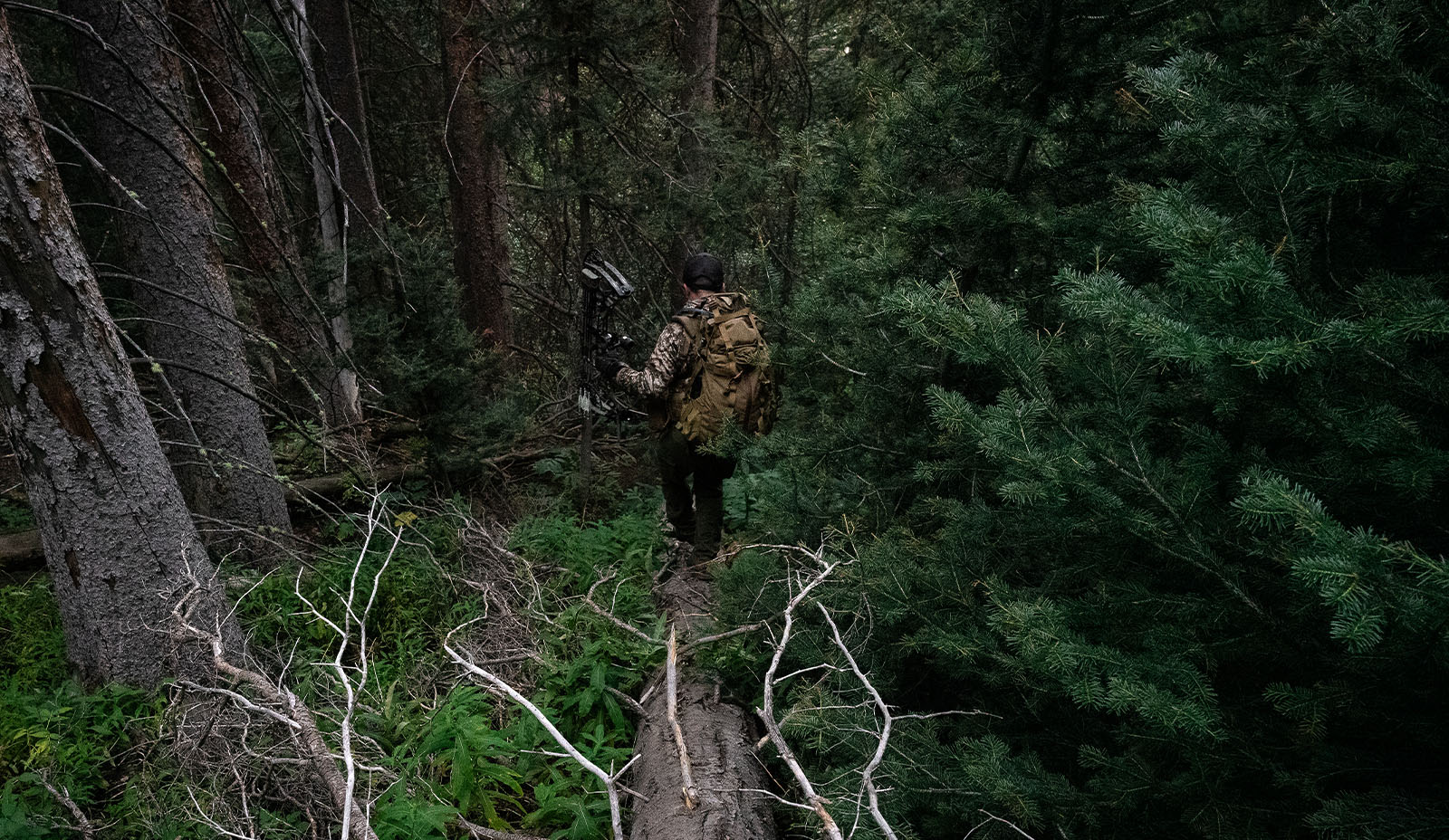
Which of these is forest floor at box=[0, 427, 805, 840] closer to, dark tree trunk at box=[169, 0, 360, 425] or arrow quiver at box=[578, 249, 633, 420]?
Answer: arrow quiver at box=[578, 249, 633, 420]

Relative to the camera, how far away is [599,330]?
560cm

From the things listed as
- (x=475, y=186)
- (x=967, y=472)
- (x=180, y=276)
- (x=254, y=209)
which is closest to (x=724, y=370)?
(x=967, y=472)

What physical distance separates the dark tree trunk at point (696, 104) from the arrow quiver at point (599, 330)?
6.58 ft

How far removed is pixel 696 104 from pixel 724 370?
3.75 meters

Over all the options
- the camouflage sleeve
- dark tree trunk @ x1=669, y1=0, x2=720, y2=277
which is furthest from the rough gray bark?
dark tree trunk @ x1=669, y1=0, x2=720, y2=277

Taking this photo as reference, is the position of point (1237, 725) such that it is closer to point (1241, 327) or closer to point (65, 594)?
point (1241, 327)

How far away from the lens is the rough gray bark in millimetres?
2801

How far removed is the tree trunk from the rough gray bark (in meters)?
5.11

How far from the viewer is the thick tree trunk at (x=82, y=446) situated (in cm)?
301

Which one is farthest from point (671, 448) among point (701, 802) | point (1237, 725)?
point (1237, 725)

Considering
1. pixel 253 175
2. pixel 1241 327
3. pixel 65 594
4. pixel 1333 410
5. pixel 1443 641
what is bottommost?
pixel 65 594

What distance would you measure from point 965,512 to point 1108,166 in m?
1.61

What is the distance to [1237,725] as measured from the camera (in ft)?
6.60

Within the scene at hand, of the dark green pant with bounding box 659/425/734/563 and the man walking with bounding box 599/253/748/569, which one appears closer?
the man walking with bounding box 599/253/748/569
